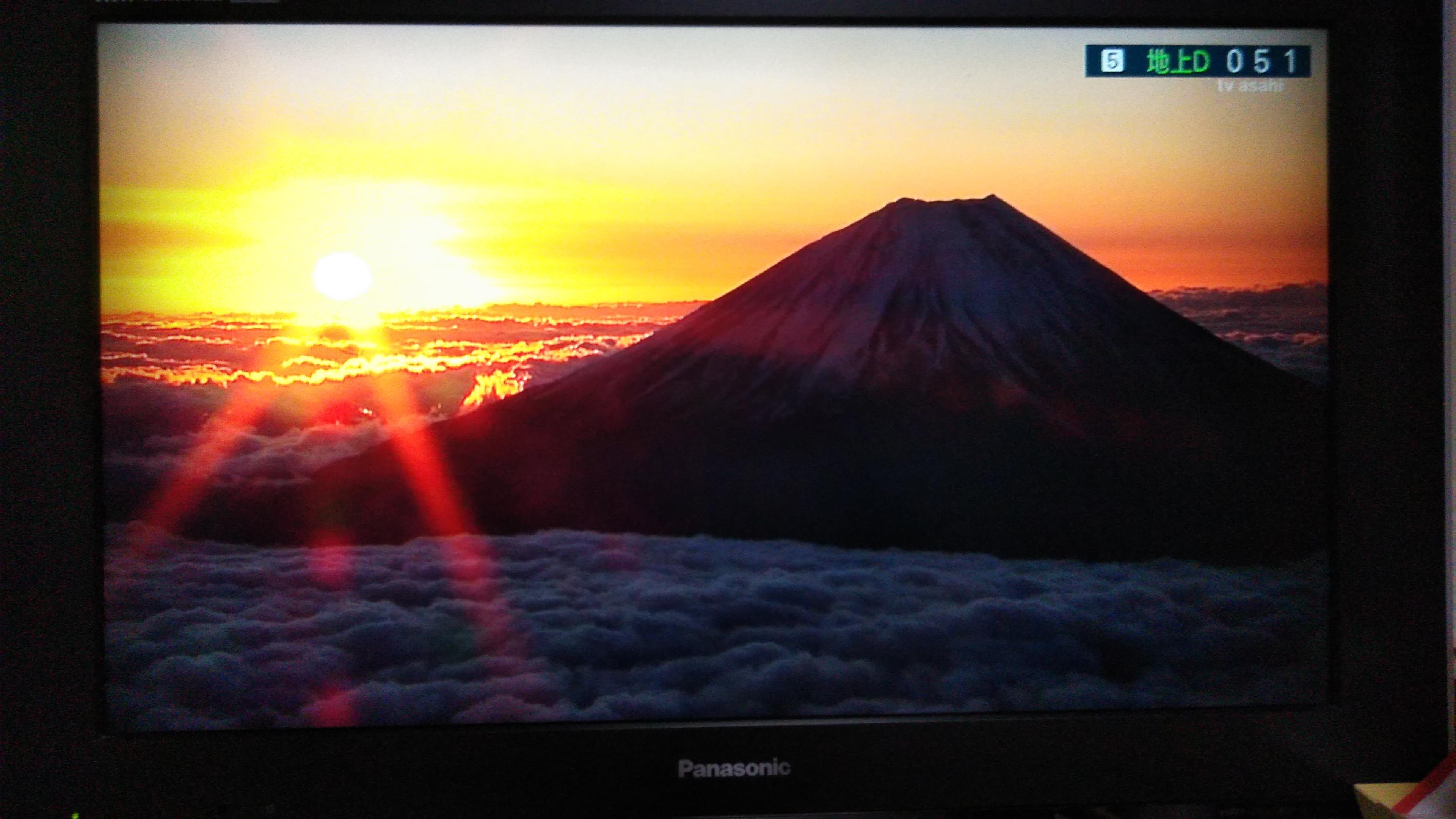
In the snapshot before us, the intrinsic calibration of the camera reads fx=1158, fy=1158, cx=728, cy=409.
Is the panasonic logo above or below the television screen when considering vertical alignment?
below

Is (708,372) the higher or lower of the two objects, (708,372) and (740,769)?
the higher

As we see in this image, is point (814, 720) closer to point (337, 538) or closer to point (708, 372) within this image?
point (708, 372)

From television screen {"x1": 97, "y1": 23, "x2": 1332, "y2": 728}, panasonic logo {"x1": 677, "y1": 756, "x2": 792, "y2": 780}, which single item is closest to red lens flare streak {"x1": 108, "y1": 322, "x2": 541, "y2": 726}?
television screen {"x1": 97, "y1": 23, "x2": 1332, "y2": 728}

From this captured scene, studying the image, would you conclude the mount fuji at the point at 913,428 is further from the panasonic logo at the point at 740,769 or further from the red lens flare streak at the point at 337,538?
the panasonic logo at the point at 740,769

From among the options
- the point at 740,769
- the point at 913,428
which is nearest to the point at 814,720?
the point at 740,769

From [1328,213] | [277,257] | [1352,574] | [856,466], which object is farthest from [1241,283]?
[277,257]

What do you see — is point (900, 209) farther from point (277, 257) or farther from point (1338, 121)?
point (277, 257)

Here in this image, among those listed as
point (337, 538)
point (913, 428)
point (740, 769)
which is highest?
point (913, 428)

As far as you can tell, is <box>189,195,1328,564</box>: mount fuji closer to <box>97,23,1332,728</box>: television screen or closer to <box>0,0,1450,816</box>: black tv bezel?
<box>97,23,1332,728</box>: television screen
